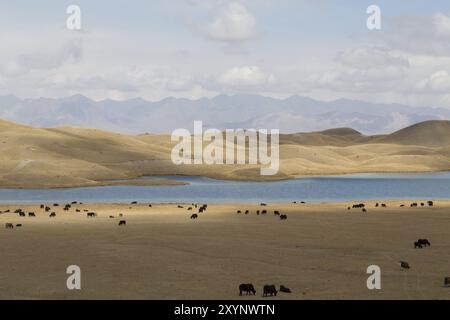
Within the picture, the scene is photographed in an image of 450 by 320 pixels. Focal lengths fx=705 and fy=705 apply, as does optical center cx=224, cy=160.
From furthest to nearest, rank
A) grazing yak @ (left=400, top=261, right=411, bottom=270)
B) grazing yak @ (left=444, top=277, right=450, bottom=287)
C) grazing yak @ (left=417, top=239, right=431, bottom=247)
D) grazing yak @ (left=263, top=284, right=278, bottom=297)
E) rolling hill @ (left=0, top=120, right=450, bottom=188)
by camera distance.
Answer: rolling hill @ (left=0, top=120, right=450, bottom=188), grazing yak @ (left=417, top=239, right=431, bottom=247), grazing yak @ (left=400, top=261, right=411, bottom=270), grazing yak @ (left=444, top=277, right=450, bottom=287), grazing yak @ (left=263, top=284, right=278, bottom=297)

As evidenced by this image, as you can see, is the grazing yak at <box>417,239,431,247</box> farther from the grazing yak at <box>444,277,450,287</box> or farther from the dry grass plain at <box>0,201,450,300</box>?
the grazing yak at <box>444,277,450,287</box>

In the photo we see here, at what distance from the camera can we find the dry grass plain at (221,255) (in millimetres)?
26828

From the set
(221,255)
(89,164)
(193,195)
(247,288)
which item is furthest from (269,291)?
(89,164)

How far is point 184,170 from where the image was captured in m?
160

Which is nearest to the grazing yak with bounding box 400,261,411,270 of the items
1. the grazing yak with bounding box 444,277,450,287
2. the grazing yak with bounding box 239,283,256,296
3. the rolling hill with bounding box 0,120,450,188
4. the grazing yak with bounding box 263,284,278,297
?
the grazing yak with bounding box 444,277,450,287

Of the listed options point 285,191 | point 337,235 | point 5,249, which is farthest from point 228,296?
point 285,191

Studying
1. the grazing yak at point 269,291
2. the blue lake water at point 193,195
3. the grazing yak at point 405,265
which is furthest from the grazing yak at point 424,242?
the blue lake water at point 193,195

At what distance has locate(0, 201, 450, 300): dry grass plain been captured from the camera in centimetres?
2683

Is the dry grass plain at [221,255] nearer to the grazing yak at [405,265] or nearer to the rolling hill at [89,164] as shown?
the grazing yak at [405,265]

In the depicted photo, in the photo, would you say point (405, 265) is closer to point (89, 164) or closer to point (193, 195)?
point (193, 195)

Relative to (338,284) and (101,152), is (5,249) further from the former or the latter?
(101,152)
